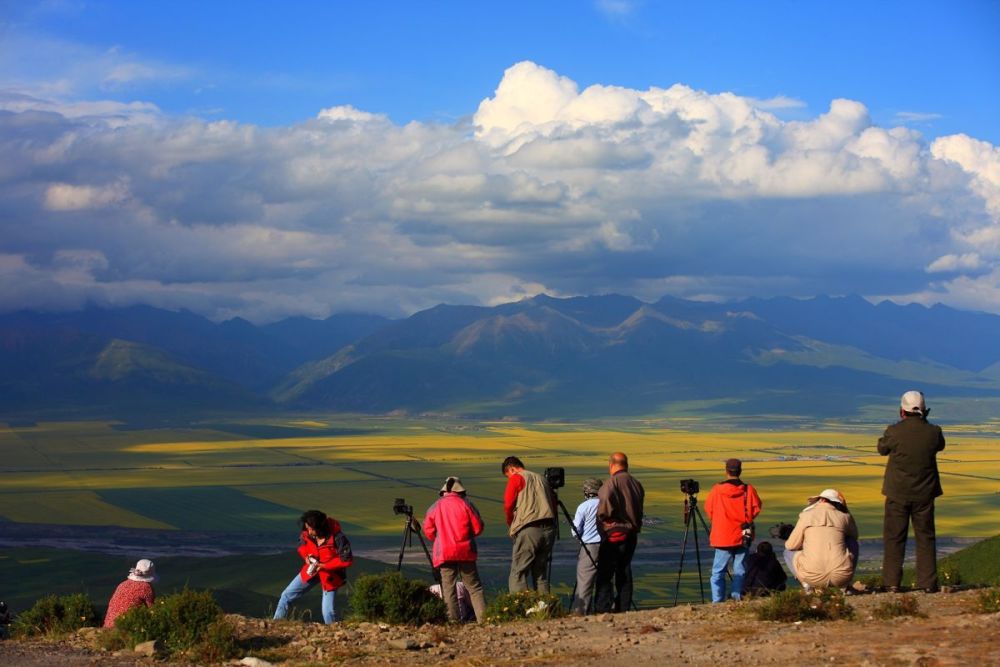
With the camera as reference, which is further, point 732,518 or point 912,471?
point 732,518

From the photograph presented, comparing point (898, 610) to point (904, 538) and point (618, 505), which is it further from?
point (618, 505)

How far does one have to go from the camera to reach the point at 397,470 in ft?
421

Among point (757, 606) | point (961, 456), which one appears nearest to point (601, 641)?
point (757, 606)

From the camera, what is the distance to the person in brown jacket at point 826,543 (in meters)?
14.4

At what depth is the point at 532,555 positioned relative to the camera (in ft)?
50.9

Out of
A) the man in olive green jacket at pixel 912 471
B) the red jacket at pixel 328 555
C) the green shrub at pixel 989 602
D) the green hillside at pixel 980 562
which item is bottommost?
the green hillside at pixel 980 562

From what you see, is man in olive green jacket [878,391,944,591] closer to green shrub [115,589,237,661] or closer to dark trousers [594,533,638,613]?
dark trousers [594,533,638,613]

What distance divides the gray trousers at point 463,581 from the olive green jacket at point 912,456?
477 cm

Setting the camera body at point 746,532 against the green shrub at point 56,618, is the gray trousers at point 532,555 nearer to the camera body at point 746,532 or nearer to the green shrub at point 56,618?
the camera body at point 746,532

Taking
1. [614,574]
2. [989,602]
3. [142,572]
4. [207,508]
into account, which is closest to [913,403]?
[989,602]

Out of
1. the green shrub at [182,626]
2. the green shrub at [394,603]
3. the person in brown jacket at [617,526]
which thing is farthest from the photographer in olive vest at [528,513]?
the green shrub at [182,626]

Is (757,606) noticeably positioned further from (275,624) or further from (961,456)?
(961,456)

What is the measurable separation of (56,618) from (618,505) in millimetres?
7030

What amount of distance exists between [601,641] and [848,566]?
341 cm
